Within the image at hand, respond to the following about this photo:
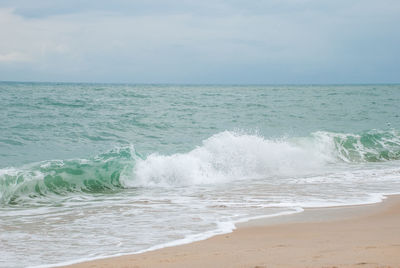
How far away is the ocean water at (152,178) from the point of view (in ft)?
18.7

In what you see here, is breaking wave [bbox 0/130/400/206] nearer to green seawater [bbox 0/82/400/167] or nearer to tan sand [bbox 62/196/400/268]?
green seawater [bbox 0/82/400/167]

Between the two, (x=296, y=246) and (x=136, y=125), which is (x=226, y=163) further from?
(x=136, y=125)

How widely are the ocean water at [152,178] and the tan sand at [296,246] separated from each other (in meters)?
0.41

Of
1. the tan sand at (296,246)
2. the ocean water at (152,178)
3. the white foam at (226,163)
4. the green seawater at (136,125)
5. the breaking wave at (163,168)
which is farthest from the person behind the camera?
the green seawater at (136,125)

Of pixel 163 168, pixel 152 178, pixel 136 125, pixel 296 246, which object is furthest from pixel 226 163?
pixel 136 125

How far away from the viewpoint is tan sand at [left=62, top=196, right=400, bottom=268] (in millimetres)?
3914

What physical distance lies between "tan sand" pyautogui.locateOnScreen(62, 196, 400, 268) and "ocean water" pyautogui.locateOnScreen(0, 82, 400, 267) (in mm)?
413

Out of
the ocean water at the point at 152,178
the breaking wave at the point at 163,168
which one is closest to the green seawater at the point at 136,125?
the ocean water at the point at 152,178

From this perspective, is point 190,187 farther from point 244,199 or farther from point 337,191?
point 337,191

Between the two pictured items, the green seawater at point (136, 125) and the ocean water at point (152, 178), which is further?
the green seawater at point (136, 125)

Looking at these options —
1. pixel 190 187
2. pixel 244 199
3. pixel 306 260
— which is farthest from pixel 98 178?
pixel 306 260

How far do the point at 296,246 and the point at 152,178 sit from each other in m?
6.06

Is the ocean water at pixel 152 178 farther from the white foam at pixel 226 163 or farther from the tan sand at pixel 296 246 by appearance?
the tan sand at pixel 296 246

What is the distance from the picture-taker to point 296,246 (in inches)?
180
